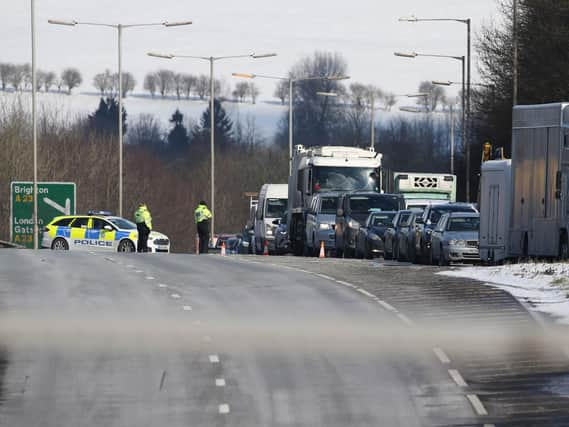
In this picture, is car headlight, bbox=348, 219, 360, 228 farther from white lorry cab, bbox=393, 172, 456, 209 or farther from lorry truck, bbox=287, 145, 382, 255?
white lorry cab, bbox=393, 172, 456, 209

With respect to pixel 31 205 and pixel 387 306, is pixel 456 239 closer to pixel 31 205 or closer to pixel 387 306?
pixel 387 306

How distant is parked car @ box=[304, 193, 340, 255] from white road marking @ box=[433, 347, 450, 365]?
30466mm

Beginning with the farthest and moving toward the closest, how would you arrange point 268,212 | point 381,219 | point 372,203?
point 268,212
point 372,203
point 381,219

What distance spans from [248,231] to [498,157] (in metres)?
38.0

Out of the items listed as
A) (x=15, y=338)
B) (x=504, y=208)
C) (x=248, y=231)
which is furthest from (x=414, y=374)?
(x=248, y=231)

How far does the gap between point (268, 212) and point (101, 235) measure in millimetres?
8475

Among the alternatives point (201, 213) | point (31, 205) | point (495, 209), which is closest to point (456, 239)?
point (495, 209)

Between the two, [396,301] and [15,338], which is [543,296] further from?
[15,338]

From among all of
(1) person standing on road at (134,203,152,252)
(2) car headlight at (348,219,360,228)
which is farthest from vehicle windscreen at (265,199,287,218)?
(2) car headlight at (348,219,360,228)

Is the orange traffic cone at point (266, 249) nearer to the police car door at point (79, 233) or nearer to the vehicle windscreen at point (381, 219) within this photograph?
the police car door at point (79, 233)

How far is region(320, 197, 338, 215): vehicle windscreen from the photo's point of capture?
50.5 meters

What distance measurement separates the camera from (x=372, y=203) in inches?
1946

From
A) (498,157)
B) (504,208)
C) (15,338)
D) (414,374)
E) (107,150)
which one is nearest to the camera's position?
(414,374)

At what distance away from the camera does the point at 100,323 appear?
23.0 meters
